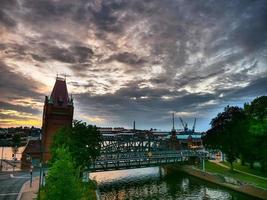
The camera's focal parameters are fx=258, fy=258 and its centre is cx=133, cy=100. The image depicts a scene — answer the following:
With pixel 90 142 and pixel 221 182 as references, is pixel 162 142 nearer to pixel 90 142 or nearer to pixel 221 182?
pixel 221 182

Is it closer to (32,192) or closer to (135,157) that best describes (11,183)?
(32,192)

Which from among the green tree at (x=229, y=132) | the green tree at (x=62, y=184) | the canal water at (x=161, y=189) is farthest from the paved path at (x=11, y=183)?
the green tree at (x=229, y=132)

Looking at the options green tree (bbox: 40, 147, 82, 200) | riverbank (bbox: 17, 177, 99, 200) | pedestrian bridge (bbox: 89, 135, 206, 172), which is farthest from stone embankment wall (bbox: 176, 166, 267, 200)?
green tree (bbox: 40, 147, 82, 200)

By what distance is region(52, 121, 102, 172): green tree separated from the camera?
46.8m

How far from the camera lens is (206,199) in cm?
4900

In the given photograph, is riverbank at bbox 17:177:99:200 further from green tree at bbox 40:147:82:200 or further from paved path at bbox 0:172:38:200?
green tree at bbox 40:147:82:200

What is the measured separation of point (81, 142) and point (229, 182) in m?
34.4

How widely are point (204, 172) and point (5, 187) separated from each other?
48.2m

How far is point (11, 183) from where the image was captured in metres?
48.3

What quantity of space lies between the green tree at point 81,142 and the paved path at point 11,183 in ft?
27.8

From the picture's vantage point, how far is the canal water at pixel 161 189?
51.3 metres

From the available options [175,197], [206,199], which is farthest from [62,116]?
[206,199]

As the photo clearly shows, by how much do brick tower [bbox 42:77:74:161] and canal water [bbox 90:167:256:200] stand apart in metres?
18.8

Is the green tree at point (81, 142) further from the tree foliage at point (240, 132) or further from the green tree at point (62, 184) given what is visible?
the tree foliage at point (240, 132)
